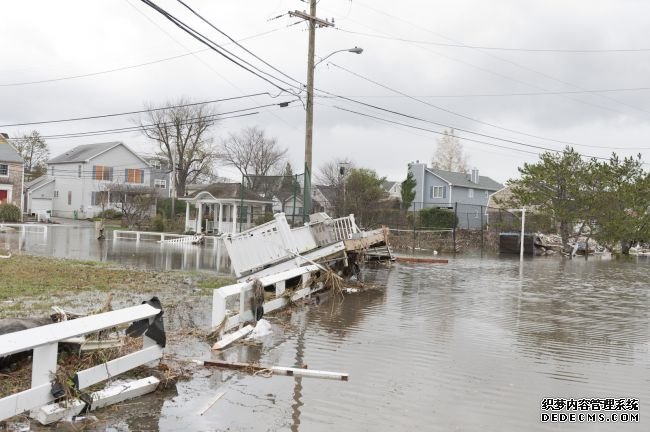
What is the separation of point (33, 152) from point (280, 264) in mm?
79828

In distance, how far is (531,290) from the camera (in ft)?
49.3

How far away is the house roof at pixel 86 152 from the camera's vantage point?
62.1m

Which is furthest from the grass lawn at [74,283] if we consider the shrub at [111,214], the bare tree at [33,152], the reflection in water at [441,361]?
the bare tree at [33,152]

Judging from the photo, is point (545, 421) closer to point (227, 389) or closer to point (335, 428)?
point (335, 428)

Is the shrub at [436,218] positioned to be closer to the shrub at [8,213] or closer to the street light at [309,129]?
the street light at [309,129]

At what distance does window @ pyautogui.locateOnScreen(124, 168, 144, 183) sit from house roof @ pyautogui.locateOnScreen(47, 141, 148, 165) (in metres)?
1.50

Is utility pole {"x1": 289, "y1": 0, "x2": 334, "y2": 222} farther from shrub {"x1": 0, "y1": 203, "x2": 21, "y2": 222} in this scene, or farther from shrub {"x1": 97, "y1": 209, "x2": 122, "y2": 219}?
shrub {"x1": 97, "y1": 209, "x2": 122, "y2": 219}

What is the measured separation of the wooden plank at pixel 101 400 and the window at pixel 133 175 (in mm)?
61853

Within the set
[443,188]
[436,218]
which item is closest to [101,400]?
[436,218]

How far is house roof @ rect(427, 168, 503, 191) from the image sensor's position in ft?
198

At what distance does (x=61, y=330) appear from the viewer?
472 cm

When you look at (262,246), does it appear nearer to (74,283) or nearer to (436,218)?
(74,283)

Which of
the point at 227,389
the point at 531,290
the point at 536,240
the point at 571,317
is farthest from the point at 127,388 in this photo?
the point at 536,240

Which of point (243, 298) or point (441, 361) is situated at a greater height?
point (243, 298)
